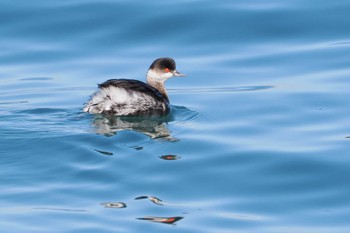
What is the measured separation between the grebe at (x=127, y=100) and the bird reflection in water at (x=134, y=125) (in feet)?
0.29

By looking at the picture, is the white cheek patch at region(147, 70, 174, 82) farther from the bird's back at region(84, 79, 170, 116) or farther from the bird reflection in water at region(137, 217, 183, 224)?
the bird reflection in water at region(137, 217, 183, 224)

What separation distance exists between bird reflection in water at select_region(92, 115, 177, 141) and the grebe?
89 mm

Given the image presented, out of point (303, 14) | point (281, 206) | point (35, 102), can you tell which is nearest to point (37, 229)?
point (281, 206)

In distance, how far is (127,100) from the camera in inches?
543

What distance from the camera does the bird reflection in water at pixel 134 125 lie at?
12.9m

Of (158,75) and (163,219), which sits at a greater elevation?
(158,75)

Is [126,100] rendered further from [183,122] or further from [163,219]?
[163,219]

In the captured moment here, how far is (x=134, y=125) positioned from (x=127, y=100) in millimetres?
442

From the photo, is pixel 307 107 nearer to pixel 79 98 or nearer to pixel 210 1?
pixel 79 98

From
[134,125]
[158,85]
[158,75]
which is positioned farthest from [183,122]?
[158,85]

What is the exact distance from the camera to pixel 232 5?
18172 mm

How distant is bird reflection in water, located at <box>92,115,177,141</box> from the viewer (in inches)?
509

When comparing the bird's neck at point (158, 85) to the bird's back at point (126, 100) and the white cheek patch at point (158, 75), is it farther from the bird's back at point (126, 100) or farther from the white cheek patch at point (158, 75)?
the bird's back at point (126, 100)

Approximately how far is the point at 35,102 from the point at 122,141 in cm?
247
